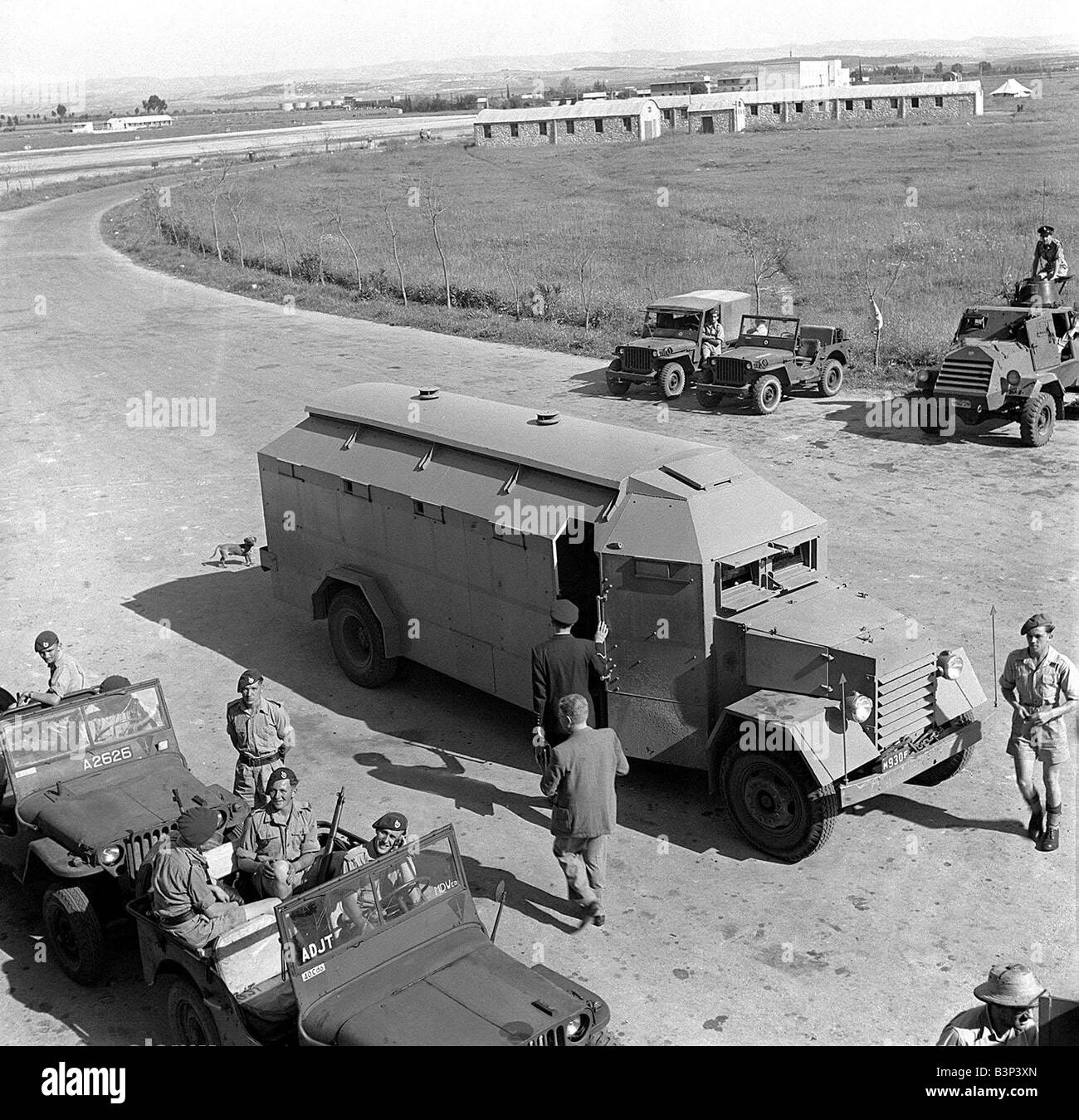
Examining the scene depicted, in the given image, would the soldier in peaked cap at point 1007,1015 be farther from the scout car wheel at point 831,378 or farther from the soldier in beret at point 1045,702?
the scout car wheel at point 831,378

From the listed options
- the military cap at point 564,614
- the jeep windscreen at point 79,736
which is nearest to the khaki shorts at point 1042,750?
the military cap at point 564,614

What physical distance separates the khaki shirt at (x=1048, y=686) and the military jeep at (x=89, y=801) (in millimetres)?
5186

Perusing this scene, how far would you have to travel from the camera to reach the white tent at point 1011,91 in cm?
12327

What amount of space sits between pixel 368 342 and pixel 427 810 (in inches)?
800

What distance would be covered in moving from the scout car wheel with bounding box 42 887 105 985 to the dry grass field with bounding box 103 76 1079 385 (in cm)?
1827

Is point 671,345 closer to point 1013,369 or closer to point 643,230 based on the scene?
point 1013,369

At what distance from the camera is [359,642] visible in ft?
40.4

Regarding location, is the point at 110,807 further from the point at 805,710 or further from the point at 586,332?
the point at 586,332

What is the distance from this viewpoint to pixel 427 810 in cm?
992

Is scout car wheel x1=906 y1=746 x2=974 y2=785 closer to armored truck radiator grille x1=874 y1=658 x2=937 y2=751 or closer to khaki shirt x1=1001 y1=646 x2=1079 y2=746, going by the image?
armored truck radiator grille x1=874 y1=658 x2=937 y2=751

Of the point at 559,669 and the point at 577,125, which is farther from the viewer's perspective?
the point at 577,125

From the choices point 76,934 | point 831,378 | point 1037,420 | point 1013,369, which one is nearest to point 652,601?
point 76,934

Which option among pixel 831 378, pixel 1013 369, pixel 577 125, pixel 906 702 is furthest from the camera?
pixel 577 125

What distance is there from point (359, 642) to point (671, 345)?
12.1 metres
